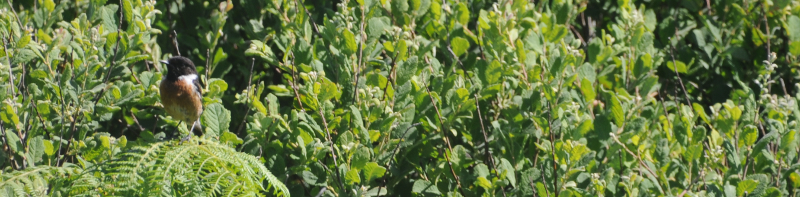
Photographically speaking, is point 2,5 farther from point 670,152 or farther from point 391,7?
point 670,152

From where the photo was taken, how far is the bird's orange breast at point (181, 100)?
4.31 m

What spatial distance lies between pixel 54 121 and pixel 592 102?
2.58m

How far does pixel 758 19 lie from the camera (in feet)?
16.5

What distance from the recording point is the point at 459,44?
13.1ft

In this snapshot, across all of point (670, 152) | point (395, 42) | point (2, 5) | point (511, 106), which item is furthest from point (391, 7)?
point (2, 5)

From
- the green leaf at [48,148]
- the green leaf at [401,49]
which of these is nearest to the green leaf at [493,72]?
the green leaf at [401,49]

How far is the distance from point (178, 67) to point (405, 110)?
1516mm

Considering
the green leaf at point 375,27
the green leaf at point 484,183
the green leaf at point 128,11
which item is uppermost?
the green leaf at point 128,11

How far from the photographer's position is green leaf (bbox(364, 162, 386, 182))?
131 inches

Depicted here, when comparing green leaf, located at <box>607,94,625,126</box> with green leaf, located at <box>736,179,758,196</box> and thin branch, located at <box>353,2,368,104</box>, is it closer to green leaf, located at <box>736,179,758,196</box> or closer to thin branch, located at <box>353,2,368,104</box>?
green leaf, located at <box>736,179,758,196</box>

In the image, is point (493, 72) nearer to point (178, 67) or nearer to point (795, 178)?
point (795, 178)

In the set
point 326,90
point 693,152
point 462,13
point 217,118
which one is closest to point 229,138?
point 217,118

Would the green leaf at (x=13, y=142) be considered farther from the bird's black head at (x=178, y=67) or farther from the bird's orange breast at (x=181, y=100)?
the bird's black head at (x=178, y=67)

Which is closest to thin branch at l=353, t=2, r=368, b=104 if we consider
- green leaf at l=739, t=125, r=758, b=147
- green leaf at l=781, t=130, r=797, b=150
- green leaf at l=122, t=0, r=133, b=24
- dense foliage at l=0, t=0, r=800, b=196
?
dense foliage at l=0, t=0, r=800, b=196
